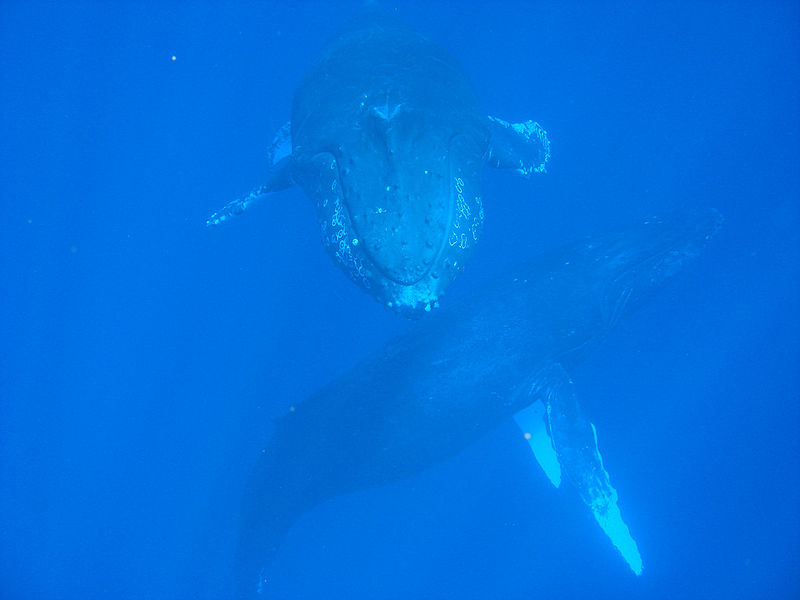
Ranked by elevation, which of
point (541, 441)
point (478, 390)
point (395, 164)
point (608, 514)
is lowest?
point (608, 514)

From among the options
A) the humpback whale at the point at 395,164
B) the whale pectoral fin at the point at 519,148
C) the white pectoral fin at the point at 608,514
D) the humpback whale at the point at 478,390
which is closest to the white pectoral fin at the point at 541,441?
the humpback whale at the point at 478,390

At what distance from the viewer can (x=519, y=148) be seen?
7738 millimetres

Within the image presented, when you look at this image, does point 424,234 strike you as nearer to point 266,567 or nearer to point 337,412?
point 337,412

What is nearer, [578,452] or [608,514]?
[608,514]

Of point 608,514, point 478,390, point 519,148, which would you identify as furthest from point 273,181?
point 608,514

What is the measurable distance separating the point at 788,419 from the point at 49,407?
1936 cm

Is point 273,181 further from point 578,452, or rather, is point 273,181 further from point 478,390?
point 578,452

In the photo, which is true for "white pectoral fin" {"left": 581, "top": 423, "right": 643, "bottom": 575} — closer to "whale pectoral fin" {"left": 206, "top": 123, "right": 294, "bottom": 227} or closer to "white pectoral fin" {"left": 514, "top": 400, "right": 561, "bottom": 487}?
"white pectoral fin" {"left": 514, "top": 400, "right": 561, "bottom": 487}

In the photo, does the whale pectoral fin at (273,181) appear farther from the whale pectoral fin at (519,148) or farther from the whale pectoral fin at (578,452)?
the whale pectoral fin at (578,452)

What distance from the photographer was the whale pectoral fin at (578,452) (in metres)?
9.82

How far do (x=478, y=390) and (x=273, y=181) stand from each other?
192 inches

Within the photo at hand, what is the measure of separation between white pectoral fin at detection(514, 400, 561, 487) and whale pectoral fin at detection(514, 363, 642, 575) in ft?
2.50

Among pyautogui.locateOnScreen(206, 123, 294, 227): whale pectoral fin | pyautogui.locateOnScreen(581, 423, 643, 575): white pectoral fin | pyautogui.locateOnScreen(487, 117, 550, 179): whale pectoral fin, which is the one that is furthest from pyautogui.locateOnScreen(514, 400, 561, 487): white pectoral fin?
pyautogui.locateOnScreen(206, 123, 294, 227): whale pectoral fin

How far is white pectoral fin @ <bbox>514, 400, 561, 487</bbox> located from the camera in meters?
11.0
